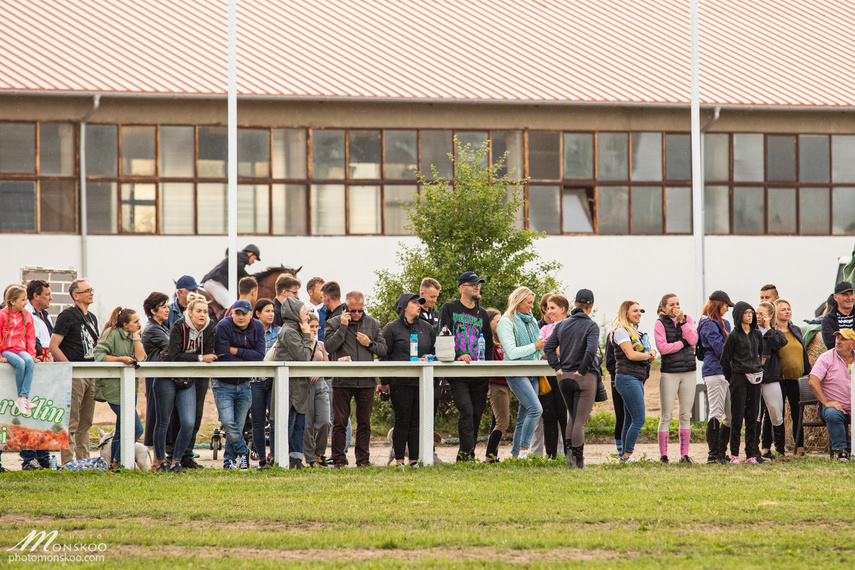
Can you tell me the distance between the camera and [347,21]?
27.5 metres

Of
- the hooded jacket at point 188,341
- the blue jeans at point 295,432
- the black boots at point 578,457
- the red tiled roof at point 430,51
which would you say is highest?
the red tiled roof at point 430,51

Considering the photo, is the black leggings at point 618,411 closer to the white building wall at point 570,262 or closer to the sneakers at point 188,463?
the sneakers at point 188,463

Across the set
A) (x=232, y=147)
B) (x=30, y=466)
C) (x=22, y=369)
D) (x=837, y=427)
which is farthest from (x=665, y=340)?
(x=232, y=147)

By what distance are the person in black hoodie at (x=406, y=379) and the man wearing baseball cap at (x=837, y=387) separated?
4210 millimetres

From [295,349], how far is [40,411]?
252 cm

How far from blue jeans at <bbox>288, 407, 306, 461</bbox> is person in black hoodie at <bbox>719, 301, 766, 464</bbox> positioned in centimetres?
445

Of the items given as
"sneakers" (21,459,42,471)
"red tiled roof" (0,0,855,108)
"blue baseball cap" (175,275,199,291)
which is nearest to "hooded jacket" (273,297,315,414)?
"blue baseball cap" (175,275,199,291)

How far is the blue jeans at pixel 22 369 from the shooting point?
10805 mm

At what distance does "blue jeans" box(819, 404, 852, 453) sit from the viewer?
12227 millimetres

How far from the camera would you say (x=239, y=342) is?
11695mm

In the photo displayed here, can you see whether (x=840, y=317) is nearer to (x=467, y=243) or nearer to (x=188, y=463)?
(x=467, y=243)

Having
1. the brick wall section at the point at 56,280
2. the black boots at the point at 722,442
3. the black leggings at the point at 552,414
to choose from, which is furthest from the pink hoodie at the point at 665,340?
the brick wall section at the point at 56,280

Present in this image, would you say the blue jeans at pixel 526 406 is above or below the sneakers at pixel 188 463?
above

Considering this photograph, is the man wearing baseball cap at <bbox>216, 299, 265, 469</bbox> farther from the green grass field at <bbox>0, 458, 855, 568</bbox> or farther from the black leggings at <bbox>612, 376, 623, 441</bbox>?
the black leggings at <bbox>612, 376, 623, 441</bbox>
